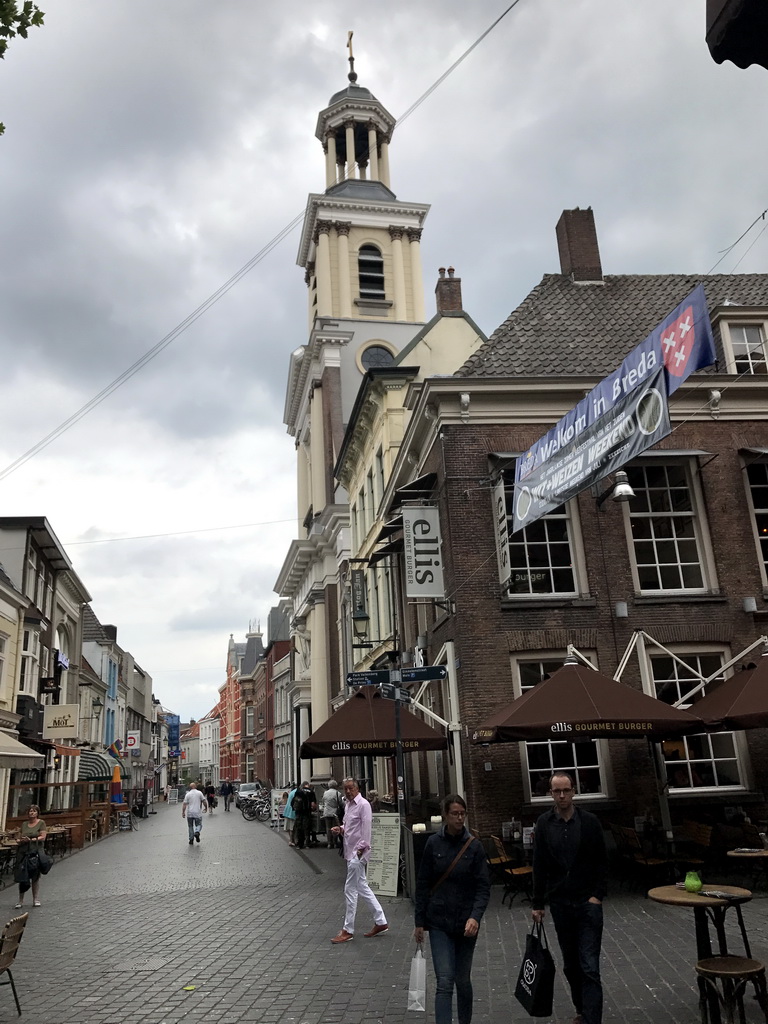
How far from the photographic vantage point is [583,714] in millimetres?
11648

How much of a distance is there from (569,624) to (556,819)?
30.3ft

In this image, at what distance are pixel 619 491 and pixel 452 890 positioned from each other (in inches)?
336

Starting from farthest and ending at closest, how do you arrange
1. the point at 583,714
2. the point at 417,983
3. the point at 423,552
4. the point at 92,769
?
the point at 92,769
the point at 423,552
the point at 583,714
the point at 417,983

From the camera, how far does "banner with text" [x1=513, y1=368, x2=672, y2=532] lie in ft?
31.0

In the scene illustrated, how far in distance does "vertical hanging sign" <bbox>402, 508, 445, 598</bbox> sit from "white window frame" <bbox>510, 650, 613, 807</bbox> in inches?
79.7

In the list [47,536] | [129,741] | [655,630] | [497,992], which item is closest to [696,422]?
[655,630]

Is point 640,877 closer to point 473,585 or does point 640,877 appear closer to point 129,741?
point 473,585

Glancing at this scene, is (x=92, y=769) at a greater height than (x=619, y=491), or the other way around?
(x=619, y=491)

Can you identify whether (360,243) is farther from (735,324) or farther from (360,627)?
(735,324)

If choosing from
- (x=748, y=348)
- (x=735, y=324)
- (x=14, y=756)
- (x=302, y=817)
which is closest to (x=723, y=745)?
(x=748, y=348)

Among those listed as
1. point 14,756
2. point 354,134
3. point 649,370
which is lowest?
point 14,756

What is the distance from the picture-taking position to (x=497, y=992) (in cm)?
742

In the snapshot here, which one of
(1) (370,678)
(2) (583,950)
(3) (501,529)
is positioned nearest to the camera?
(2) (583,950)

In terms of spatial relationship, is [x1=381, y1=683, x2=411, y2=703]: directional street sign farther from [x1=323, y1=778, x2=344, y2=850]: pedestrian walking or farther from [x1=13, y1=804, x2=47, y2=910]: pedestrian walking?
[x1=323, y1=778, x2=344, y2=850]: pedestrian walking
